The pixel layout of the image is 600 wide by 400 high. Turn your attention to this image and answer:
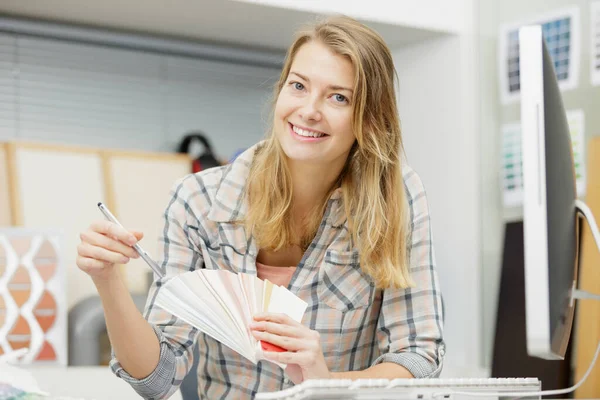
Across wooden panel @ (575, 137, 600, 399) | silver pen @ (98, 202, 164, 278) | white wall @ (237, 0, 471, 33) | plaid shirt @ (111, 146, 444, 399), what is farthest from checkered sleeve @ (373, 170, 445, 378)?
white wall @ (237, 0, 471, 33)

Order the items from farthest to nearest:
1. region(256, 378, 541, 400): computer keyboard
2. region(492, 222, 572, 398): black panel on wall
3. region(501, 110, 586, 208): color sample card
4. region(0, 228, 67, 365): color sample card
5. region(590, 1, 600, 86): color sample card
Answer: region(501, 110, 586, 208): color sample card, region(492, 222, 572, 398): black panel on wall, region(590, 1, 600, 86): color sample card, region(0, 228, 67, 365): color sample card, region(256, 378, 541, 400): computer keyboard

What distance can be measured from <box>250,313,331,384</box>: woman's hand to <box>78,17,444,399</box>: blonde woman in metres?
0.27

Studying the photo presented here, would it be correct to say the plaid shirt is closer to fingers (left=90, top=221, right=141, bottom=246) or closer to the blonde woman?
the blonde woman

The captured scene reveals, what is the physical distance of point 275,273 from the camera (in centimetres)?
177

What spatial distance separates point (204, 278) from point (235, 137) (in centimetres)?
276

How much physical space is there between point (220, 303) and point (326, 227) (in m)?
0.53

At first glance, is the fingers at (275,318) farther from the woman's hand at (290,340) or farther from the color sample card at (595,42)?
the color sample card at (595,42)

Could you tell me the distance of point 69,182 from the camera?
132 inches

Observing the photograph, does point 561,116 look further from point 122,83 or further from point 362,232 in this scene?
point 122,83

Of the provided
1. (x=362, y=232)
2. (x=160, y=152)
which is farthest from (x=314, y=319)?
(x=160, y=152)

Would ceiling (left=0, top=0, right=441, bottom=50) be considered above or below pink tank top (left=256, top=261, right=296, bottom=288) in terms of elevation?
above

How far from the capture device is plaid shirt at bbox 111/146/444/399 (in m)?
1.70

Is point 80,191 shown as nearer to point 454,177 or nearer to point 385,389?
point 454,177

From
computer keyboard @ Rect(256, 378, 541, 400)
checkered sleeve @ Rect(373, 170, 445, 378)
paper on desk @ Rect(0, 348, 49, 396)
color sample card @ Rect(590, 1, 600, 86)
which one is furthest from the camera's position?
color sample card @ Rect(590, 1, 600, 86)
